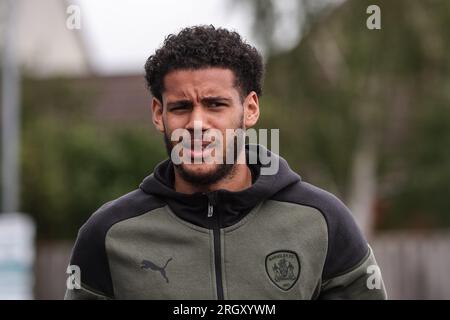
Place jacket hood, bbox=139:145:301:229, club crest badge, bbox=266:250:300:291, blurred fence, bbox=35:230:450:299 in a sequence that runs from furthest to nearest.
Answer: blurred fence, bbox=35:230:450:299 < jacket hood, bbox=139:145:301:229 < club crest badge, bbox=266:250:300:291

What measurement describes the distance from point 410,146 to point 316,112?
2.13 m

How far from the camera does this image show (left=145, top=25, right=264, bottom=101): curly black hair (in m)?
2.77

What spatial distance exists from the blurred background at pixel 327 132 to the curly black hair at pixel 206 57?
512 inches

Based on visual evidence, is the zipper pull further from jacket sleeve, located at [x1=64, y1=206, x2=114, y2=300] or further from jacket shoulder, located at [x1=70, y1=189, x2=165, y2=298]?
jacket sleeve, located at [x1=64, y1=206, x2=114, y2=300]

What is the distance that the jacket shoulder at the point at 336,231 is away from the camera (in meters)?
2.79

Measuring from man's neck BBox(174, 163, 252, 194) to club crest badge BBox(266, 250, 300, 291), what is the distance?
0.25 metres

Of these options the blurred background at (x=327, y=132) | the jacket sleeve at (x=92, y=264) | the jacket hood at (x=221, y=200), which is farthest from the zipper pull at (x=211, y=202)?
the blurred background at (x=327, y=132)

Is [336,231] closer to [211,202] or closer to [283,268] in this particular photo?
[283,268]

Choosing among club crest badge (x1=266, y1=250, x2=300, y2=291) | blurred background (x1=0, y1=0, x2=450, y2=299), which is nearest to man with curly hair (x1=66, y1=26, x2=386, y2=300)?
club crest badge (x1=266, y1=250, x2=300, y2=291)

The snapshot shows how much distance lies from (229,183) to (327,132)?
16.0m

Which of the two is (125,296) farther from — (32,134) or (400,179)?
(400,179)

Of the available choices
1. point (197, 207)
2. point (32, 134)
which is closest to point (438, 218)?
point (32, 134)

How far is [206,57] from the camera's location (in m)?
2.76

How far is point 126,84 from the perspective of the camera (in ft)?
79.5
